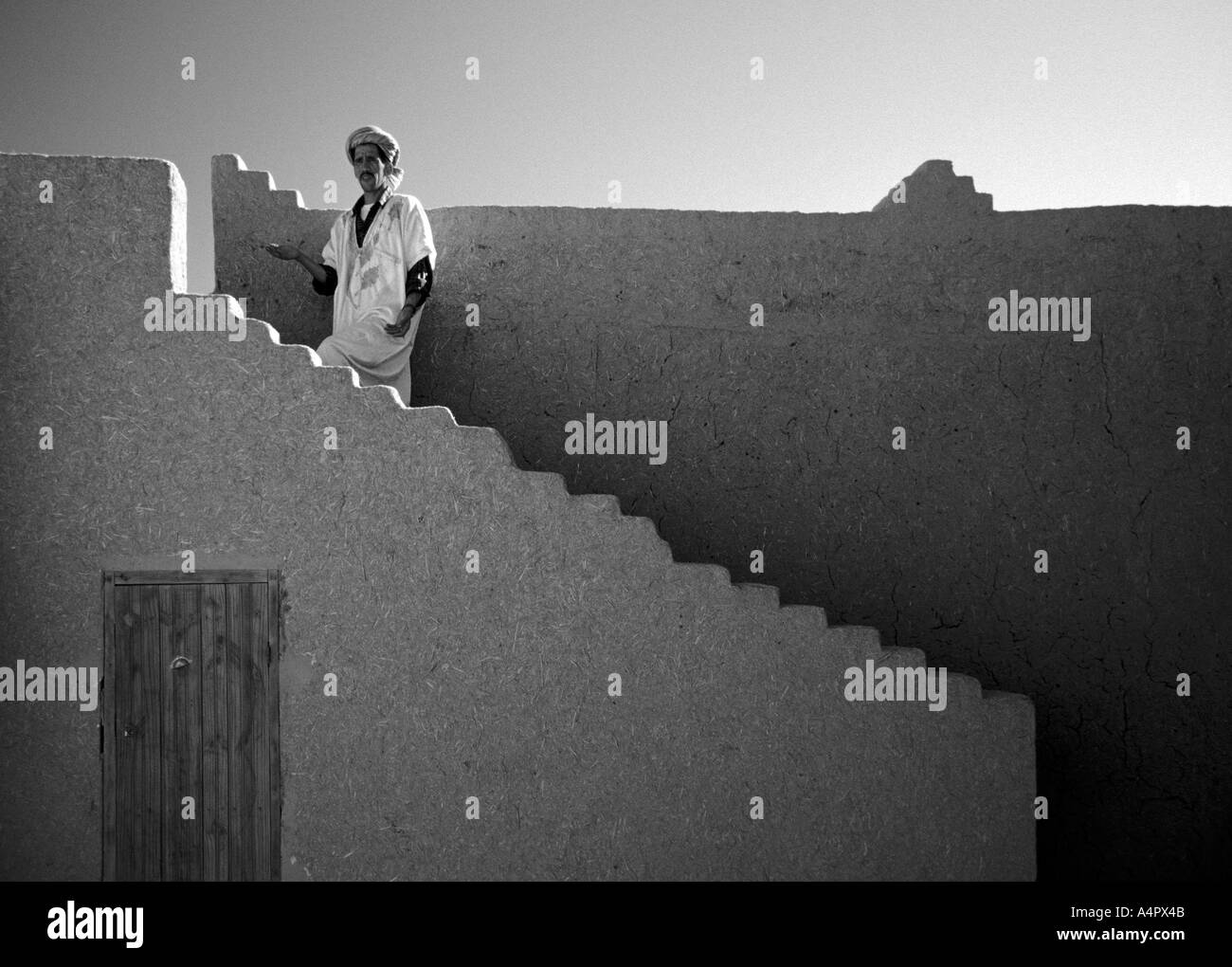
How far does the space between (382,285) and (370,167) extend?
695 millimetres

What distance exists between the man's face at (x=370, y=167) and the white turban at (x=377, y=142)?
1.0 inches

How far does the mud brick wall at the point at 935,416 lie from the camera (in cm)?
602

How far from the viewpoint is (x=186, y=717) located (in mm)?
4781

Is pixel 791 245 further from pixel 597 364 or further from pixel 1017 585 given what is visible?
pixel 1017 585

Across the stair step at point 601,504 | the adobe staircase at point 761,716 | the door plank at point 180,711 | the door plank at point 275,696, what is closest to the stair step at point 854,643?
the adobe staircase at point 761,716

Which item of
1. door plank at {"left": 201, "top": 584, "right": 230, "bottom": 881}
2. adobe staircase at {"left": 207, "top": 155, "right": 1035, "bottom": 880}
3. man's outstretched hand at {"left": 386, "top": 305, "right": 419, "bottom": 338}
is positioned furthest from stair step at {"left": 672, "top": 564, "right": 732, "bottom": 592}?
door plank at {"left": 201, "top": 584, "right": 230, "bottom": 881}

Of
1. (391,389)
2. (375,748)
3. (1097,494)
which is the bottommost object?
(375,748)

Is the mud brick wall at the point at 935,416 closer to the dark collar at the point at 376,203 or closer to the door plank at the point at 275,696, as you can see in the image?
the dark collar at the point at 376,203

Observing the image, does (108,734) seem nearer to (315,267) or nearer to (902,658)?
(315,267)

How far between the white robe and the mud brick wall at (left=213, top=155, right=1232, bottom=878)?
0.40 meters

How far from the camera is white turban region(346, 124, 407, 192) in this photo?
557 centimetres

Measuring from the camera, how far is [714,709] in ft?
16.0

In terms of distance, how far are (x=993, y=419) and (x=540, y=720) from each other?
11.0 ft

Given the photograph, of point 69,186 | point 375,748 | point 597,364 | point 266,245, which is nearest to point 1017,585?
point 597,364
